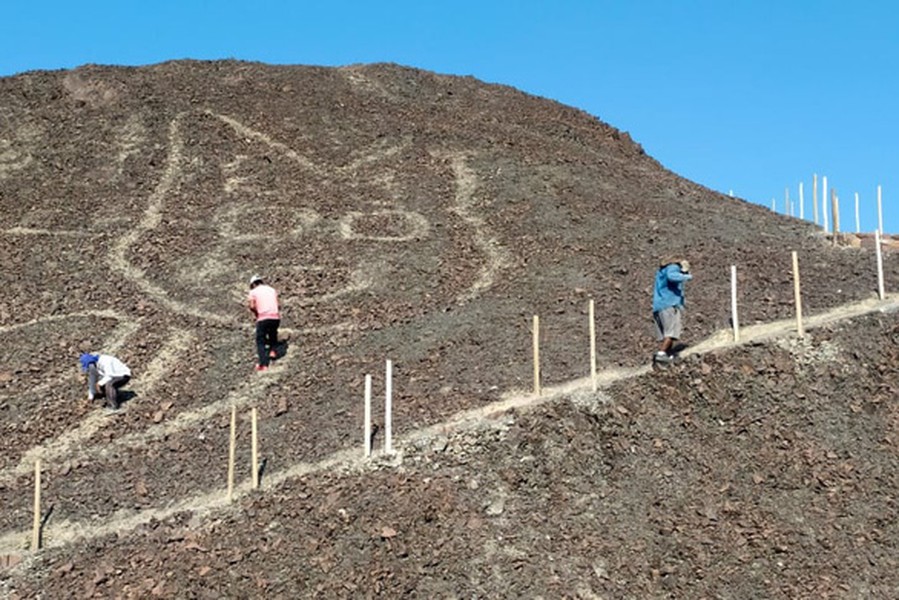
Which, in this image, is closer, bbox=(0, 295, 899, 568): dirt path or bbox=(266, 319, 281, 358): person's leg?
bbox=(0, 295, 899, 568): dirt path

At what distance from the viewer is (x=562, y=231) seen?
26625mm

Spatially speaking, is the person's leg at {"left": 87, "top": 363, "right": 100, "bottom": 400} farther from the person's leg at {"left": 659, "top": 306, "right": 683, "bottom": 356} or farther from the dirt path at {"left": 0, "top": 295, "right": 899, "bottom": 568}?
the person's leg at {"left": 659, "top": 306, "right": 683, "bottom": 356}

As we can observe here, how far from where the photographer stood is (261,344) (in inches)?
819

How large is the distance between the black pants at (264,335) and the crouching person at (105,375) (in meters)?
2.30

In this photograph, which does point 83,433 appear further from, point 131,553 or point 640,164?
point 640,164

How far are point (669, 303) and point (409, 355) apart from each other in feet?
15.6

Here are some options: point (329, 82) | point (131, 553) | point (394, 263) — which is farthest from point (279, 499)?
point (329, 82)

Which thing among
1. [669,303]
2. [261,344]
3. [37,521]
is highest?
[669,303]

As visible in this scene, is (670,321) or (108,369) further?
(108,369)

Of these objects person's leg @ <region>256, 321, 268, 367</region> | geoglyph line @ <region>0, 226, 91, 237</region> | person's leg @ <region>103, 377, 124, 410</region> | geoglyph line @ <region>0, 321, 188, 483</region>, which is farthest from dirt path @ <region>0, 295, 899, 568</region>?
geoglyph line @ <region>0, 226, 91, 237</region>

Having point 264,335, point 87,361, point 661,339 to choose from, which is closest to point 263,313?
point 264,335

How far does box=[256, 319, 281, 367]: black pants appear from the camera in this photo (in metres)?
20.8

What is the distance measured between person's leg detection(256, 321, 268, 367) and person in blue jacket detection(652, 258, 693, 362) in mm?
6969

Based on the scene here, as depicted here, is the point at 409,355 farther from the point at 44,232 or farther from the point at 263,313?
the point at 44,232
